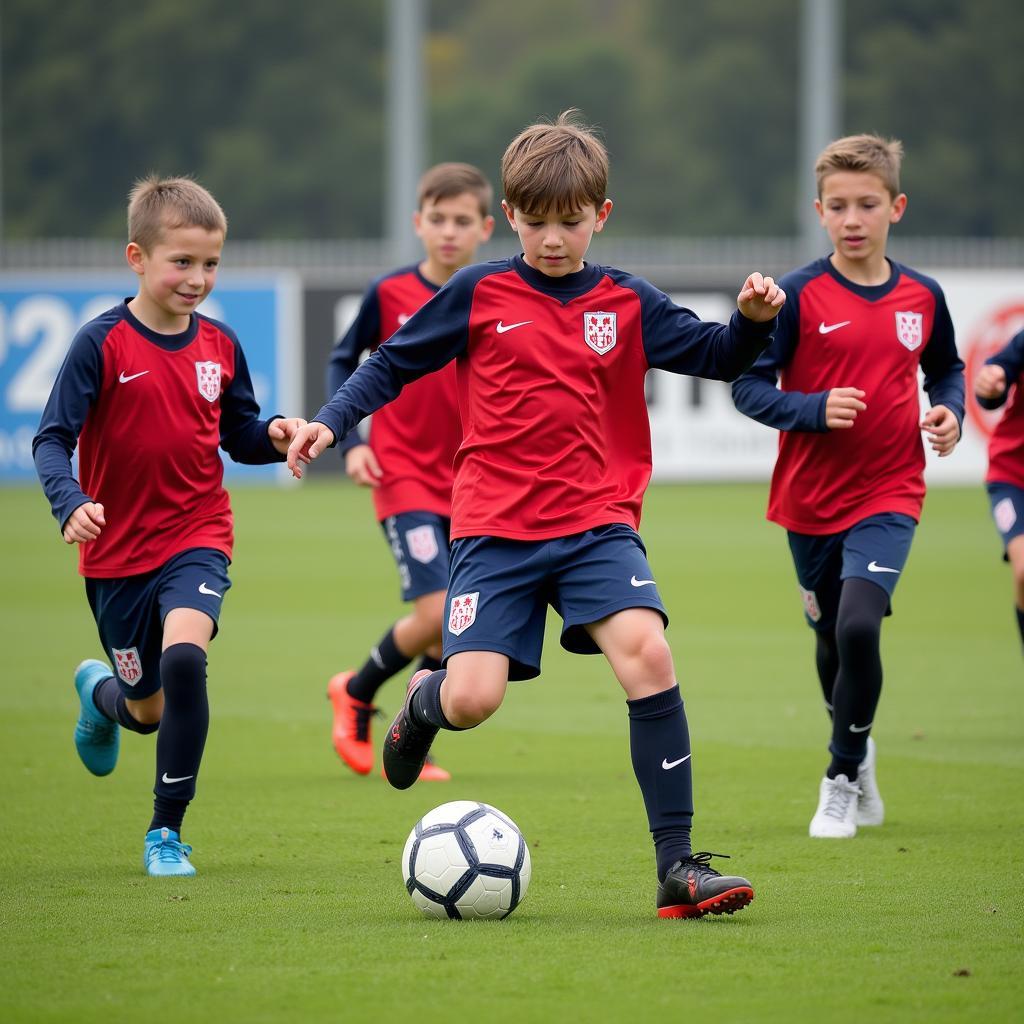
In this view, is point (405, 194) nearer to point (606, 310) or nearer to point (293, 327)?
point (293, 327)

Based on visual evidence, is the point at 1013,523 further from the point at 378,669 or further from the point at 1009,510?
the point at 378,669

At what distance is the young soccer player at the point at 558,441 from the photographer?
4.88 meters

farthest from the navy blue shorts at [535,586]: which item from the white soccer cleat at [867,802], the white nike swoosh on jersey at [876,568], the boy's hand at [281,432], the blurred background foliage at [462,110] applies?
the blurred background foliage at [462,110]

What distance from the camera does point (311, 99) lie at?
42.2 m

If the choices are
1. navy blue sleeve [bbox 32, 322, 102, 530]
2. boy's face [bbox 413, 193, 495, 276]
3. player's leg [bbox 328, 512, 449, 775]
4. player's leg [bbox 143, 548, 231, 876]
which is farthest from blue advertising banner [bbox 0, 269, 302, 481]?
player's leg [bbox 143, 548, 231, 876]

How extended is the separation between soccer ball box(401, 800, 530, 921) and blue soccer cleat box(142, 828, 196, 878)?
2.92 feet

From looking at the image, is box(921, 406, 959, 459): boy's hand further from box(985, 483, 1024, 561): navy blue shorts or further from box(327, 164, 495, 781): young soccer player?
box(327, 164, 495, 781): young soccer player

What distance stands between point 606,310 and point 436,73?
4247cm

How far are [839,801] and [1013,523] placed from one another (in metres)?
2.08

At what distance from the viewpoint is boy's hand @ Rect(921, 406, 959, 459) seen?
236 inches

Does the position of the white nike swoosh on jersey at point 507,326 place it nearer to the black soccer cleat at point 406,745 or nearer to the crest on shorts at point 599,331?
the crest on shorts at point 599,331

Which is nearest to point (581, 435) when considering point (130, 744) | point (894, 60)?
point (130, 744)

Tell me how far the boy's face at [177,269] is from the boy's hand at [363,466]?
5.76 ft

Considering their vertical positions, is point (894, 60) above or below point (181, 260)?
above
